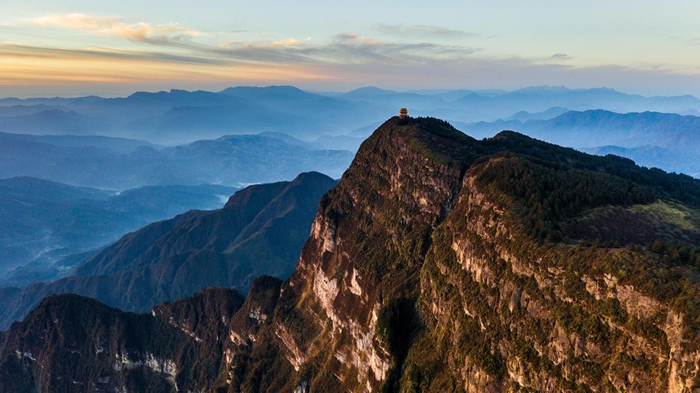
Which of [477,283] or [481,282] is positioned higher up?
[481,282]

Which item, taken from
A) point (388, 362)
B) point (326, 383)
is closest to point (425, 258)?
point (388, 362)

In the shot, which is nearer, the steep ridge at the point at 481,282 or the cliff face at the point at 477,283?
the cliff face at the point at 477,283

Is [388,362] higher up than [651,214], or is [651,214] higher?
[651,214]

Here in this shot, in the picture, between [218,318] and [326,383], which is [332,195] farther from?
[218,318]

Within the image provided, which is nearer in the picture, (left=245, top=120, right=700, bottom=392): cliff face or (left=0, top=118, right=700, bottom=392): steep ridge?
(left=245, top=120, right=700, bottom=392): cliff face

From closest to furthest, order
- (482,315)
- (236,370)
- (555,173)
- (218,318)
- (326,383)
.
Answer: (482,315) < (555,173) < (326,383) < (236,370) < (218,318)

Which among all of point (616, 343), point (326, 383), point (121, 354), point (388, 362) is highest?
point (616, 343)

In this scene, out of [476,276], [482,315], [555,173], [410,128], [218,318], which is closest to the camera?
[482,315]

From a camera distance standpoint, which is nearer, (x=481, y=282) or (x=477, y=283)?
(x=481, y=282)
